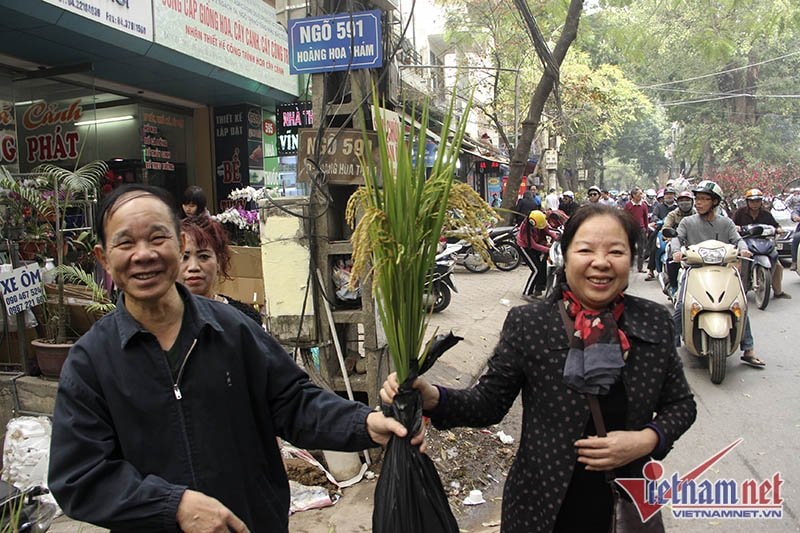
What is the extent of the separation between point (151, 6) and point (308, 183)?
14.6 feet

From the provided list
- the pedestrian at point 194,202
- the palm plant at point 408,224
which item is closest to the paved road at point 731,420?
the palm plant at point 408,224

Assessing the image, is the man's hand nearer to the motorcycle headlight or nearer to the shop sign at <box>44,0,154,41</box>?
Answer: the motorcycle headlight

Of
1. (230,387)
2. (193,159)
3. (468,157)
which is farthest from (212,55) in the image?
(468,157)

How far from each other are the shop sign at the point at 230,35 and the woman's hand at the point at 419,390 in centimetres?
680

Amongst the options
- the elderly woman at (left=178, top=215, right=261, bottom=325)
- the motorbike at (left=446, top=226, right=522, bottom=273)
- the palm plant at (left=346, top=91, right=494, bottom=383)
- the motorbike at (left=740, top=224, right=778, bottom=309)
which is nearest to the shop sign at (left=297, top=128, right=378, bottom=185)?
the elderly woman at (left=178, top=215, right=261, bottom=325)

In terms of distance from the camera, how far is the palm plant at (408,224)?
152 cm

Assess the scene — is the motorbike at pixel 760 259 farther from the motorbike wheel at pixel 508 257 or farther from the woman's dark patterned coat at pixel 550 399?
the woman's dark patterned coat at pixel 550 399

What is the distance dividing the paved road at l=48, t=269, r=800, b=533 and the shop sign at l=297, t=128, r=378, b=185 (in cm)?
188

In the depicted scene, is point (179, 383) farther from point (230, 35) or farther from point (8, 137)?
point (230, 35)

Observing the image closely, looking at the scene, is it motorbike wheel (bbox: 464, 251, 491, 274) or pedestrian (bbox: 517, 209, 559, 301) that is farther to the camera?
motorbike wheel (bbox: 464, 251, 491, 274)

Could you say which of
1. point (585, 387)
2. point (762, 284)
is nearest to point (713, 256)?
point (762, 284)

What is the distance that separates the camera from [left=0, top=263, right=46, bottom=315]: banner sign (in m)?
4.20

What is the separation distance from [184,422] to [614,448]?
107 cm

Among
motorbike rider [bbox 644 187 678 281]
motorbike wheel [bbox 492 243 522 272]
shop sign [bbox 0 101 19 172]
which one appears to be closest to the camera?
shop sign [bbox 0 101 19 172]
